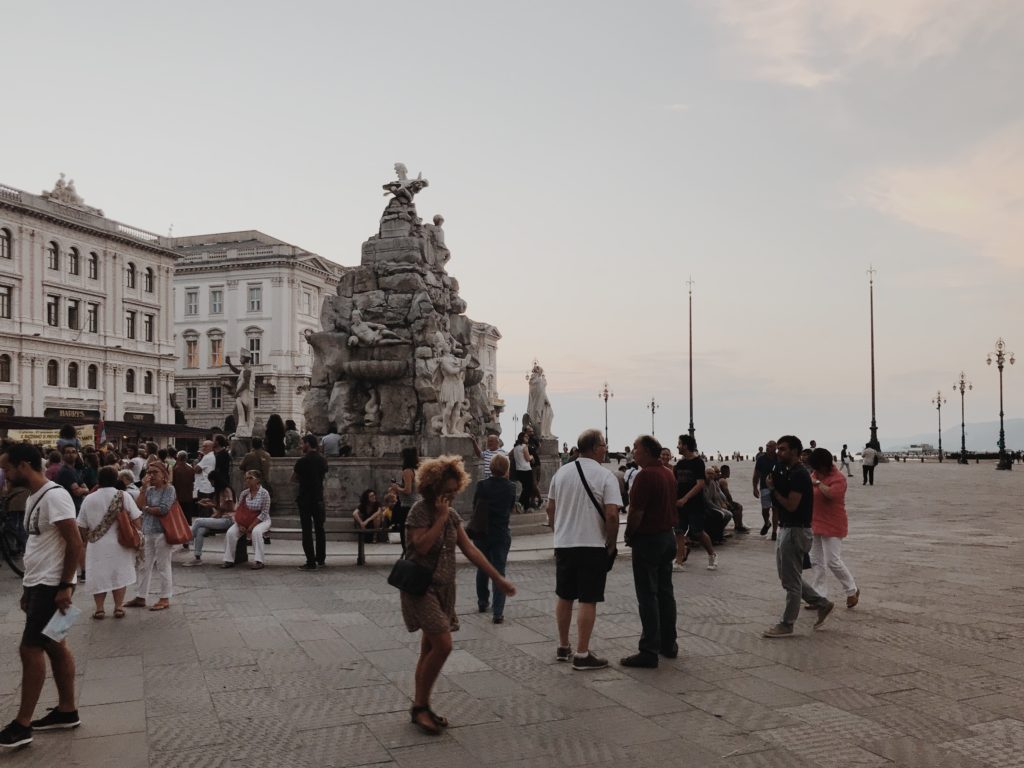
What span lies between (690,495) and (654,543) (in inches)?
182

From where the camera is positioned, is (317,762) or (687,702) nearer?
(317,762)

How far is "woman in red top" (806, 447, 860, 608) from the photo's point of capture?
9.28 metres

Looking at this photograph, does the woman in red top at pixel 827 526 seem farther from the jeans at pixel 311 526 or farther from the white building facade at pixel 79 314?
the white building facade at pixel 79 314

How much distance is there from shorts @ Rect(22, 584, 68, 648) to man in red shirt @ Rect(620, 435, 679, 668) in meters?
4.07

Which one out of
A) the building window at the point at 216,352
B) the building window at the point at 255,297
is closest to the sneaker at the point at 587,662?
the building window at the point at 255,297

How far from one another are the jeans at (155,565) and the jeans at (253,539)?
8.06 feet

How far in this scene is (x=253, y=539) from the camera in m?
13.0

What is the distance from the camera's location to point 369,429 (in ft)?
67.1

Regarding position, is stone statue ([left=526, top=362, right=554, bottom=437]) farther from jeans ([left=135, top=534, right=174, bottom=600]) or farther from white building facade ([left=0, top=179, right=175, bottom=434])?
white building facade ([left=0, top=179, right=175, bottom=434])

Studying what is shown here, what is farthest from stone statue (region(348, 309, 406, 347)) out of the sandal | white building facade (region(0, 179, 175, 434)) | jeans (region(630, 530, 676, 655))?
white building facade (region(0, 179, 175, 434))

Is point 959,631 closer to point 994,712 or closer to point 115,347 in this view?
point 994,712

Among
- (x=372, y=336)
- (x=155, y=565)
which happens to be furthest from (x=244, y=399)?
(x=155, y=565)

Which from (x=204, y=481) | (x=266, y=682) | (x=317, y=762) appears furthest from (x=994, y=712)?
(x=204, y=481)

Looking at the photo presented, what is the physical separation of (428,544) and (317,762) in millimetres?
1365
